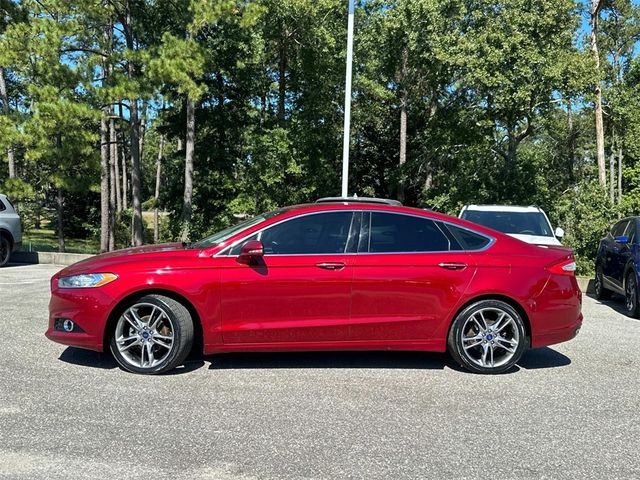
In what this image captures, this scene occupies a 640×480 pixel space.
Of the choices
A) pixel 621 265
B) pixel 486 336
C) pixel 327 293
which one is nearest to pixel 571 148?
pixel 621 265

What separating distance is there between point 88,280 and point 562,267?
446 cm

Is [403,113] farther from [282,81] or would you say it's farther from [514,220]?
[514,220]

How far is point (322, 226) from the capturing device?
17.4 feet

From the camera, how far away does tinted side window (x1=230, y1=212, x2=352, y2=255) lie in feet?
17.1

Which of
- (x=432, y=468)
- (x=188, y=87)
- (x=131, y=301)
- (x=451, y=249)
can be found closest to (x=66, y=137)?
(x=188, y=87)

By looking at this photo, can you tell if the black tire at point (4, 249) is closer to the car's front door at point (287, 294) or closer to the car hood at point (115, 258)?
the car hood at point (115, 258)

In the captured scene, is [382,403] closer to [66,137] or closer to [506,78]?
[66,137]

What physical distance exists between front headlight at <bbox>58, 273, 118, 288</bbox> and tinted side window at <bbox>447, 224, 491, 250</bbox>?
10.5 feet

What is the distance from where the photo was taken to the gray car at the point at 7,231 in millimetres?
12891

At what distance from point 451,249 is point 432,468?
7.96 feet

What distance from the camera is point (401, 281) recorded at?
5.18m

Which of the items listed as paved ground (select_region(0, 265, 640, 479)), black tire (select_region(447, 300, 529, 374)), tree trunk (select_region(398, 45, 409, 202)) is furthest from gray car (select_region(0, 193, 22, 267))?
tree trunk (select_region(398, 45, 409, 202))

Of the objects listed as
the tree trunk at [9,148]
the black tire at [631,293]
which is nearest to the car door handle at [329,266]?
the black tire at [631,293]

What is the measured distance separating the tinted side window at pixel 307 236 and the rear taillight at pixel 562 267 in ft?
6.61
